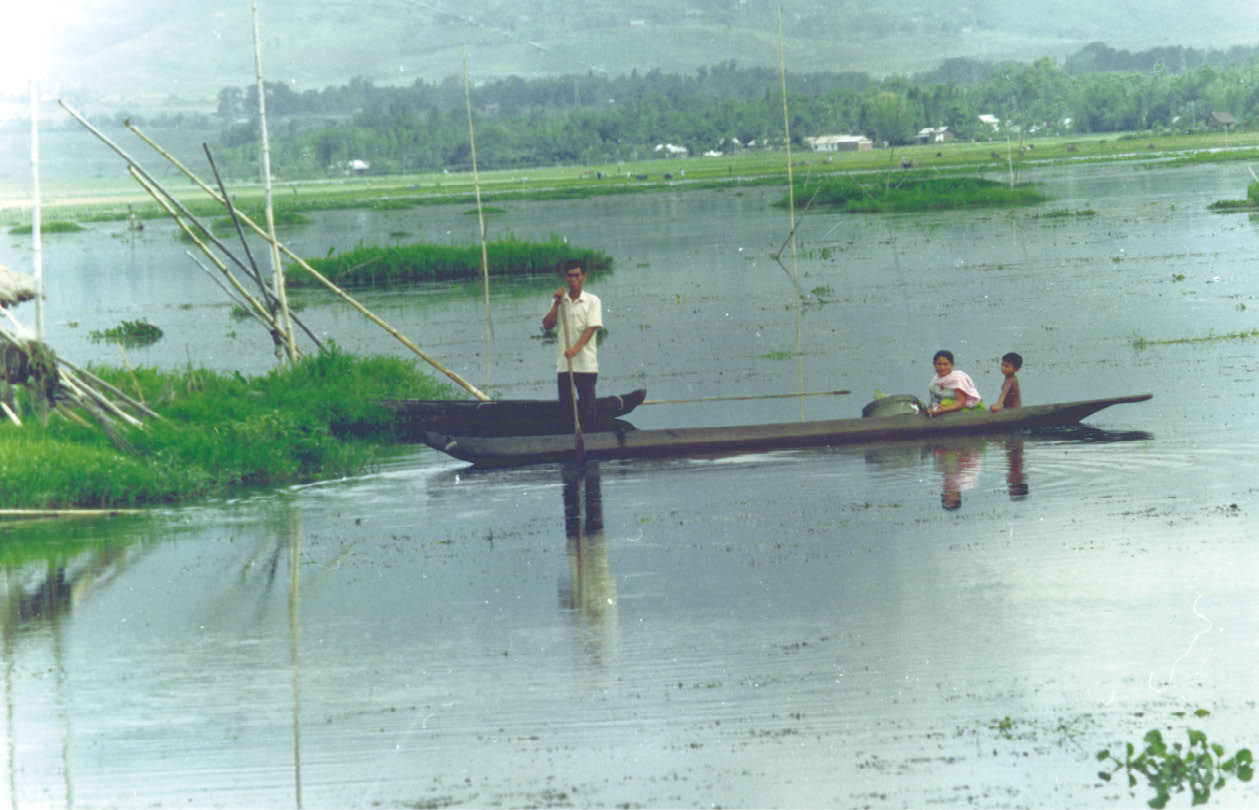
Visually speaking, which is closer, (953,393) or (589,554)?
(589,554)

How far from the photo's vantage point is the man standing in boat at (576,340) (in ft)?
46.6

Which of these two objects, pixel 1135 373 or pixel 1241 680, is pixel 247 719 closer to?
pixel 1241 680

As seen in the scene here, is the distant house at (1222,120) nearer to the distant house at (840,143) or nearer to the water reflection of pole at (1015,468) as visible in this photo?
the distant house at (840,143)

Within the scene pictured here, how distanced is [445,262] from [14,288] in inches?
1043

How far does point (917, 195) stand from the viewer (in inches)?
2431

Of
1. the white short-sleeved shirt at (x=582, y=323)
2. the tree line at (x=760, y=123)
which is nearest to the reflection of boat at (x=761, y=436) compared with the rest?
the white short-sleeved shirt at (x=582, y=323)

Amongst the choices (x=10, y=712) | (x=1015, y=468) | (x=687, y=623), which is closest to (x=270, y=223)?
(x=1015, y=468)

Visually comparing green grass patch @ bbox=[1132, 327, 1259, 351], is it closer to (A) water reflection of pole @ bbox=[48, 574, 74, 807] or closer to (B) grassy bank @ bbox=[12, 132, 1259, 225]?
(A) water reflection of pole @ bbox=[48, 574, 74, 807]

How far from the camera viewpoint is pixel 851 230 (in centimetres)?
5116

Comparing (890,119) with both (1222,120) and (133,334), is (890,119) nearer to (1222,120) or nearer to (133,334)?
(1222,120)

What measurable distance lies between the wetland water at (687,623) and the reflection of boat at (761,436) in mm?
176

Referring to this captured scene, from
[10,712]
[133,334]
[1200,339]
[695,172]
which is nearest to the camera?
[10,712]

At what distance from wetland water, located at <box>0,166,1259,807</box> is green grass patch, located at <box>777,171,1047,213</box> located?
131 feet

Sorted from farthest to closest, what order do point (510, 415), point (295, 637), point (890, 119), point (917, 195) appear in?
point (890, 119) < point (917, 195) < point (510, 415) < point (295, 637)
